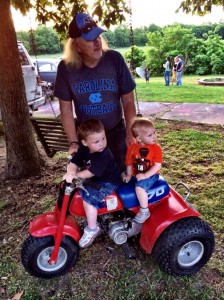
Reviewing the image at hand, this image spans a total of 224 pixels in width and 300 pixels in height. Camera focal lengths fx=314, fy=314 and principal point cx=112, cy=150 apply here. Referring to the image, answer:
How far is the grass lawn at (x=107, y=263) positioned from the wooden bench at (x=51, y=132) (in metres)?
0.48

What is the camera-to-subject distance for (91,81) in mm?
2533

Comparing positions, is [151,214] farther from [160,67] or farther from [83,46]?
[160,67]

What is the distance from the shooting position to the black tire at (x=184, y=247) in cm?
240

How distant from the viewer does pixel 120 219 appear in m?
2.59

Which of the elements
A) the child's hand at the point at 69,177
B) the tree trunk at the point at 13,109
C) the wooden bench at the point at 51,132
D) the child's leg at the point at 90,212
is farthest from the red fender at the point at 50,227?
the tree trunk at the point at 13,109

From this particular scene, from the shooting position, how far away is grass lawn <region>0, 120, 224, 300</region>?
2.45 meters

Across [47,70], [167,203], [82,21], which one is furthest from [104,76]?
[47,70]

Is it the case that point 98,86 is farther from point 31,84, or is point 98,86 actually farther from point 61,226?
point 31,84

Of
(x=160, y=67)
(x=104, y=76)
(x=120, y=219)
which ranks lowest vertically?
(x=160, y=67)

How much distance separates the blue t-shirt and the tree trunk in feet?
5.70

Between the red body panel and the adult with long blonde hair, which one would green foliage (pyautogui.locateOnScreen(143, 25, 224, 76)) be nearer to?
the adult with long blonde hair

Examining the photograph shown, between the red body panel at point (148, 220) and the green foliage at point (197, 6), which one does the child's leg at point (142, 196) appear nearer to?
the red body panel at point (148, 220)

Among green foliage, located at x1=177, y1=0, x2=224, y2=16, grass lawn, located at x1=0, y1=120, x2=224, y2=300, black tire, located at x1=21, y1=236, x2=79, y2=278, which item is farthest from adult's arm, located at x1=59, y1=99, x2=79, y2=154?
green foliage, located at x1=177, y1=0, x2=224, y2=16

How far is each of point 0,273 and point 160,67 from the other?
21051mm
